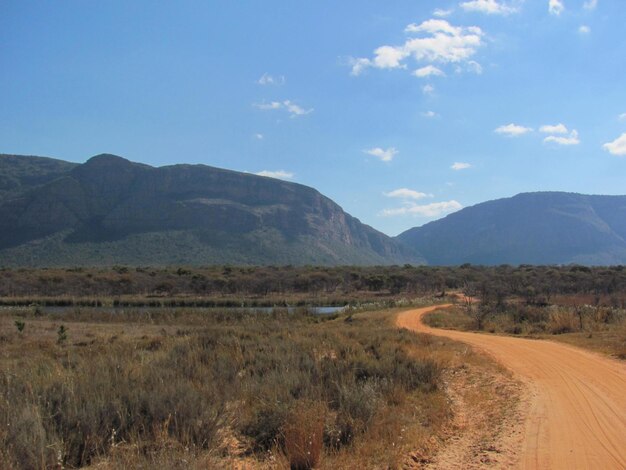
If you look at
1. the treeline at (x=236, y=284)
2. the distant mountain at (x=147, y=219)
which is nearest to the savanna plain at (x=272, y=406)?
the treeline at (x=236, y=284)

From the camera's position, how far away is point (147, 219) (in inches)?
6284

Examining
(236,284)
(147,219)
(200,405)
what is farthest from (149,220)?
(200,405)

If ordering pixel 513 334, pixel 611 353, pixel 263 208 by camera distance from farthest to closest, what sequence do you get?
pixel 263 208 → pixel 513 334 → pixel 611 353

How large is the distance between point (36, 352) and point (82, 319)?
63.6 feet

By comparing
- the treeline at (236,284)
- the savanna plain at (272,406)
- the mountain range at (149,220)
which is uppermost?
the mountain range at (149,220)

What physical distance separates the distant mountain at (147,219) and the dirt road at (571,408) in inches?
4912

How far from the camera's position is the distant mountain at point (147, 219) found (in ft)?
448

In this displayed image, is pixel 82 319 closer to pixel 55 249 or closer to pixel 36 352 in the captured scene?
pixel 36 352

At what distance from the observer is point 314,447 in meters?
6.36

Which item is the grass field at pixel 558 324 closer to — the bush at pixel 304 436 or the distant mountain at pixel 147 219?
the bush at pixel 304 436

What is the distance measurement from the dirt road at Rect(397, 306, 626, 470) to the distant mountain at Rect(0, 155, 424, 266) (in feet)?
409

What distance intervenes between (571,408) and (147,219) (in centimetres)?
16122

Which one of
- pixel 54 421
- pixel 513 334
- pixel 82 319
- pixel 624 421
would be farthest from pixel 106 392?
pixel 82 319

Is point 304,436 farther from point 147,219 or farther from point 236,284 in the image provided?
point 147,219
